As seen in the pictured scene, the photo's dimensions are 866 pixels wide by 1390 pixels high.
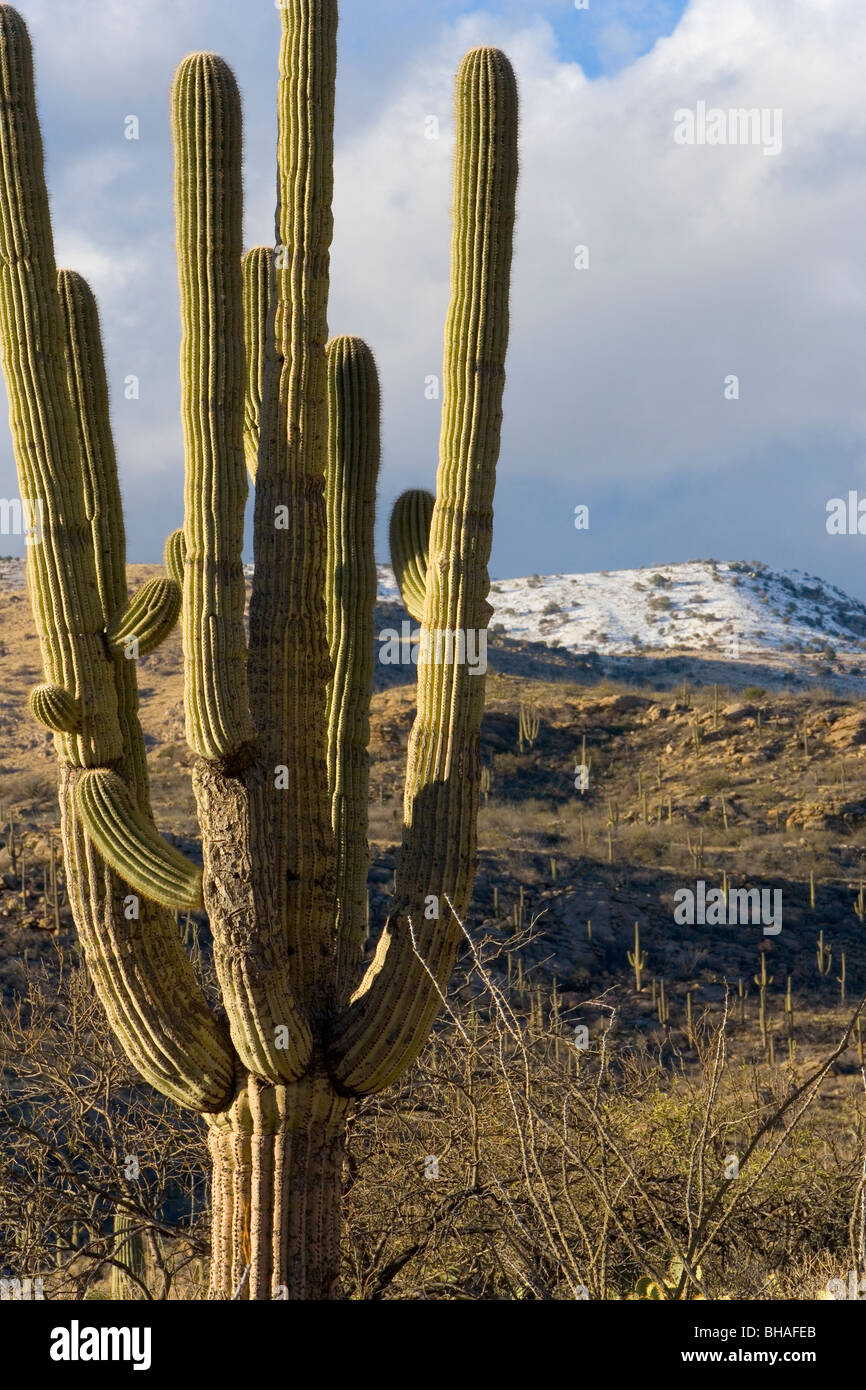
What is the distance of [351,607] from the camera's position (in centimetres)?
684

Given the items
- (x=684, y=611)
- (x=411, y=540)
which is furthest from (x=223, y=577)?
(x=684, y=611)

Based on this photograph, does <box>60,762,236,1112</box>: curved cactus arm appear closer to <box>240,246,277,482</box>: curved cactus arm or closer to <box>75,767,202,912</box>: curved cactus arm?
<box>75,767,202,912</box>: curved cactus arm

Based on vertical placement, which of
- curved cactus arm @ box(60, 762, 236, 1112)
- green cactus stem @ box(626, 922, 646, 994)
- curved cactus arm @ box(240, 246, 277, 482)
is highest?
curved cactus arm @ box(240, 246, 277, 482)

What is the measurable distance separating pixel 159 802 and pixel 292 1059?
18.3 metres

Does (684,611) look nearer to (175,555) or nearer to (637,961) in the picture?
(637,961)

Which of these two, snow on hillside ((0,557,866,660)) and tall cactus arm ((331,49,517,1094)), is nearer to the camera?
tall cactus arm ((331,49,517,1094))

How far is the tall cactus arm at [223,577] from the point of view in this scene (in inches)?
223

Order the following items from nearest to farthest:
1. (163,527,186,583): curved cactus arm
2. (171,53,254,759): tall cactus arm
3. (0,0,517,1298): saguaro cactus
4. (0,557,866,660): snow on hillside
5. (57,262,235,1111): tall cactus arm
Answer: (171,53,254,759): tall cactus arm < (0,0,517,1298): saguaro cactus < (57,262,235,1111): tall cactus arm < (163,527,186,583): curved cactus arm < (0,557,866,660): snow on hillside

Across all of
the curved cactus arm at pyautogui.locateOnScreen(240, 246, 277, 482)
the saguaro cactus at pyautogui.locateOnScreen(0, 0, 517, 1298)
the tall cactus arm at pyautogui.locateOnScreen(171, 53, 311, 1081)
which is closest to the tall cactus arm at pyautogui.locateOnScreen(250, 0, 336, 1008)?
the saguaro cactus at pyautogui.locateOnScreen(0, 0, 517, 1298)

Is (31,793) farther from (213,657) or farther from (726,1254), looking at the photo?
(213,657)

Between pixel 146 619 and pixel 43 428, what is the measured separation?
3.19ft

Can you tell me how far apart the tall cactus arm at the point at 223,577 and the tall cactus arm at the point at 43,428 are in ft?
2.23

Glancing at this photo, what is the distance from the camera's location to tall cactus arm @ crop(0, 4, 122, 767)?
6.12 m

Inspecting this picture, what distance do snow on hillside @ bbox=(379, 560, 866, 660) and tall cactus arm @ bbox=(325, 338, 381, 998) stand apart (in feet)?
122
